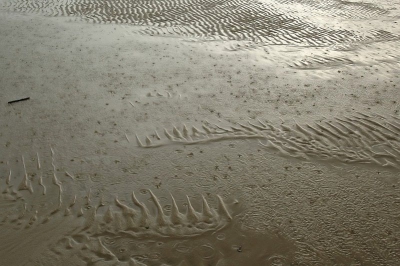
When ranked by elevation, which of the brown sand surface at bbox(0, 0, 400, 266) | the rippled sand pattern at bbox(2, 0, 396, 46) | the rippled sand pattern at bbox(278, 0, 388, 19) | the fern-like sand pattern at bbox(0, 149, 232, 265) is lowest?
the fern-like sand pattern at bbox(0, 149, 232, 265)

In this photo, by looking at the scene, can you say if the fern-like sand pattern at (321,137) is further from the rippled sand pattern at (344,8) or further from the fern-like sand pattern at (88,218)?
the rippled sand pattern at (344,8)

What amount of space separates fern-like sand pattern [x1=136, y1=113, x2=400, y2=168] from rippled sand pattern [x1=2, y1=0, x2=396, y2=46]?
12.9ft

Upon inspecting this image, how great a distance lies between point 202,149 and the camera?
16.9 ft

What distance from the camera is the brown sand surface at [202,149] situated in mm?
3740

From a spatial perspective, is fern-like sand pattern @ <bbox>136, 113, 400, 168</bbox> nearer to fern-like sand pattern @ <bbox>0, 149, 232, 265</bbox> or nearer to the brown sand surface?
the brown sand surface

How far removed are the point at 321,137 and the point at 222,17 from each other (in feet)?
22.7

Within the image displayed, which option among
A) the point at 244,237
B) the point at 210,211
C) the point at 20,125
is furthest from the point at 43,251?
the point at 20,125

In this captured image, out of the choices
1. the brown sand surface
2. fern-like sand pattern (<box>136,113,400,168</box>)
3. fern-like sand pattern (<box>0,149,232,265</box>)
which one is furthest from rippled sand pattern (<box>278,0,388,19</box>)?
fern-like sand pattern (<box>0,149,232,265</box>)

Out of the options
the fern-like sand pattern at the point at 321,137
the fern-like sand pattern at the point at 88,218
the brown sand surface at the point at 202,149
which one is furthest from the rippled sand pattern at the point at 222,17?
the fern-like sand pattern at the point at 88,218

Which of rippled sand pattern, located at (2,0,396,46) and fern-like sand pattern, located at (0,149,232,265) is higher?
rippled sand pattern, located at (2,0,396,46)

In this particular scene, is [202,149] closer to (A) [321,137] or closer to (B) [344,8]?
(A) [321,137]

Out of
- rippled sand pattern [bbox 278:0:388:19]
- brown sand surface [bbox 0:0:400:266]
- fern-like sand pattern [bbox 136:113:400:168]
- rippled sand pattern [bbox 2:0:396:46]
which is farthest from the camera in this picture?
rippled sand pattern [bbox 278:0:388:19]

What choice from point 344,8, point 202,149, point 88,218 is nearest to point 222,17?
point 344,8

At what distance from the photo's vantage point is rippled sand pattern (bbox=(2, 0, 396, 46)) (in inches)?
370
